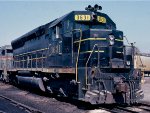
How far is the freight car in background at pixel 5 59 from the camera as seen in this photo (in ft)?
71.4

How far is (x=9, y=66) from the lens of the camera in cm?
2125

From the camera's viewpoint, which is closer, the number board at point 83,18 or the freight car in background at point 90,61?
the freight car in background at point 90,61

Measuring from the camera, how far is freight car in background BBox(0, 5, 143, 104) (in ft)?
30.5

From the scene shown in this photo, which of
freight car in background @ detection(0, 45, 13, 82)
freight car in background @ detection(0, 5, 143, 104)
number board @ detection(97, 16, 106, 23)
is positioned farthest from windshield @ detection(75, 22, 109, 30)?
freight car in background @ detection(0, 45, 13, 82)

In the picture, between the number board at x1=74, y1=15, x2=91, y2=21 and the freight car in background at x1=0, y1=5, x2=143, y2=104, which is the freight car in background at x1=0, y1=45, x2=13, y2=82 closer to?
the freight car in background at x1=0, y1=5, x2=143, y2=104

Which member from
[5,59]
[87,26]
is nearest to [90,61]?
[87,26]

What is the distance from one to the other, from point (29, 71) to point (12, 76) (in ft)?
20.3

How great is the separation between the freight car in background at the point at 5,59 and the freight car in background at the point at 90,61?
9696 mm

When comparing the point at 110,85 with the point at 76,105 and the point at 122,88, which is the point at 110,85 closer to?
the point at 122,88

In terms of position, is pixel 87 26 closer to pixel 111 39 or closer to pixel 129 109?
pixel 111 39

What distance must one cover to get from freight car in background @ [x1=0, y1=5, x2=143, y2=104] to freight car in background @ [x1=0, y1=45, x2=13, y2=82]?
9.70m

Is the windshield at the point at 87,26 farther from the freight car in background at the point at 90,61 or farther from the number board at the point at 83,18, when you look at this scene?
the number board at the point at 83,18

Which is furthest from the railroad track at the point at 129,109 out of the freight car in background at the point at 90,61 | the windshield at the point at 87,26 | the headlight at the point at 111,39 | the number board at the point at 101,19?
the number board at the point at 101,19

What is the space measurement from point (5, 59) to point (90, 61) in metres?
14.5
